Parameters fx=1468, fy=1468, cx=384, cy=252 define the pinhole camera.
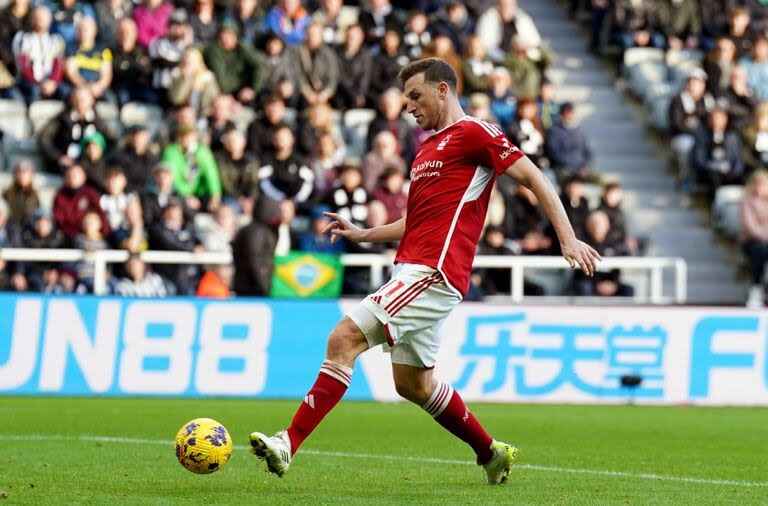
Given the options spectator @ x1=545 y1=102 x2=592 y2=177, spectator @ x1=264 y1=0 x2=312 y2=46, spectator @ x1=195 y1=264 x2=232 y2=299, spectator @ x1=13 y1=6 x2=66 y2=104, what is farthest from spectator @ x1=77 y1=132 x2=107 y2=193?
spectator @ x1=545 y1=102 x2=592 y2=177

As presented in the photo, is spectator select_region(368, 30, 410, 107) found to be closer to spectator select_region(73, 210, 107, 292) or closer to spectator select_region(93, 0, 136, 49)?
spectator select_region(93, 0, 136, 49)

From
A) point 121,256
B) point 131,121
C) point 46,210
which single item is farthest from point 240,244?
point 131,121

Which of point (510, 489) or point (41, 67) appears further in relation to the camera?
point (41, 67)

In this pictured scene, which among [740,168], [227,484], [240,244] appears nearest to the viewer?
[227,484]

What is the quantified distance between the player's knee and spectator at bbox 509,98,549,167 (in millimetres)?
12653

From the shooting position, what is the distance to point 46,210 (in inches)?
679

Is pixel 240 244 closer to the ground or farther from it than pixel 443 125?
closer to the ground

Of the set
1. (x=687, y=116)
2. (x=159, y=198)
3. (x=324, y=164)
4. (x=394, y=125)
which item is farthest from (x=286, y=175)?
(x=687, y=116)

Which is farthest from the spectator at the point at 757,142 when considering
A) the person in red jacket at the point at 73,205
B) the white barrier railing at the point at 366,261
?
the person in red jacket at the point at 73,205

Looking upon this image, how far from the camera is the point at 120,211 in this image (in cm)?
1711

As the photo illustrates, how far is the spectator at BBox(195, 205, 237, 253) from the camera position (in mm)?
17250

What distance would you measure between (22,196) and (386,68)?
5556mm

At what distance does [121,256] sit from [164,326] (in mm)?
1416

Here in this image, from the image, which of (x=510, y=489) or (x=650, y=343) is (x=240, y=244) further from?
(x=510, y=489)
